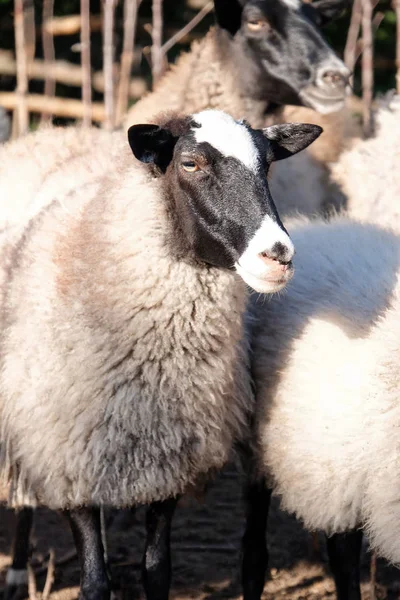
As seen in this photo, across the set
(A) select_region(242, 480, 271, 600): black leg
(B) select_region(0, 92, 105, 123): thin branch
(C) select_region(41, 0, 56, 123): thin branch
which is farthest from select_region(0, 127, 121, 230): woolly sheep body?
(B) select_region(0, 92, 105, 123): thin branch

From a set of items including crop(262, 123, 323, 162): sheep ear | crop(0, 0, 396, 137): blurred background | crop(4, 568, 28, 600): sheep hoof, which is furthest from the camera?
crop(0, 0, 396, 137): blurred background

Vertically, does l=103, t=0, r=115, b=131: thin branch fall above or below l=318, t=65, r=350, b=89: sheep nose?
below

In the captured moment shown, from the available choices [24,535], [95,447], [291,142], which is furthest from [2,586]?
[291,142]

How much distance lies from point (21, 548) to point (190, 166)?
203cm

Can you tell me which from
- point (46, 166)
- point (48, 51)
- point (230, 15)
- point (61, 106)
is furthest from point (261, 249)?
point (61, 106)

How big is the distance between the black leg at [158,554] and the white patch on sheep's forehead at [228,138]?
1.19m

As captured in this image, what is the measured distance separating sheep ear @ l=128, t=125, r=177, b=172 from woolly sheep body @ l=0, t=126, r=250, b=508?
0.27 ft

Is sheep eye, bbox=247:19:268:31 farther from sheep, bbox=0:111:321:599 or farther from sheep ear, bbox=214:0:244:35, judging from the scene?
sheep, bbox=0:111:321:599

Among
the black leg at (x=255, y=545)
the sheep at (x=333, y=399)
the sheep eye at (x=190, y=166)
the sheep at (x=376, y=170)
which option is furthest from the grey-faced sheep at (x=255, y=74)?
the black leg at (x=255, y=545)

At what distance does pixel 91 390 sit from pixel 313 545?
6.08 ft

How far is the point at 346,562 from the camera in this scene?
12.3ft

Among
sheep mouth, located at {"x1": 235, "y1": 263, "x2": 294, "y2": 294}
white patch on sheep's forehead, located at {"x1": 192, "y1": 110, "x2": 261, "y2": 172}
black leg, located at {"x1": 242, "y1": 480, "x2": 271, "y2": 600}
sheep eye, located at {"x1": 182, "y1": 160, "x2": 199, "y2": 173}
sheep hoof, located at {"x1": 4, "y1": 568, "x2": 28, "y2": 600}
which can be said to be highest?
white patch on sheep's forehead, located at {"x1": 192, "y1": 110, "x2": 261, "y2": 172}

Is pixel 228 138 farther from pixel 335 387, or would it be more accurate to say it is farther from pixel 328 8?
pixel 328 8

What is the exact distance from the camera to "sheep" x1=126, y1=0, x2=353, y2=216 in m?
4.99
